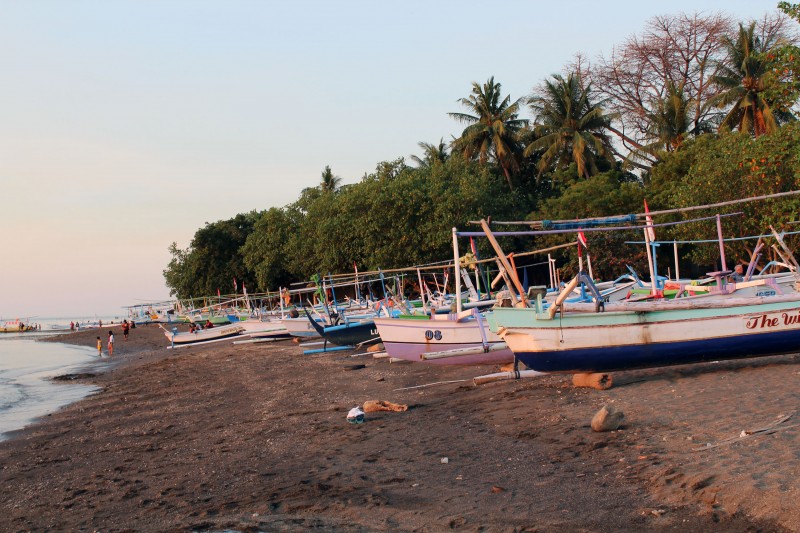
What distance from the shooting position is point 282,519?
770 centimetres

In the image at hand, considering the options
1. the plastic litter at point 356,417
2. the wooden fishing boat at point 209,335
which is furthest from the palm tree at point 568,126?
the plastic litter at point 356,417

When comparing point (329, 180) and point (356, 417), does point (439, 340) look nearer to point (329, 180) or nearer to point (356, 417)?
point (356, 417)

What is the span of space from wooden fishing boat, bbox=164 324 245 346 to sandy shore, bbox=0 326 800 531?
73.1 feet

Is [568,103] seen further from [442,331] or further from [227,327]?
[442,331]

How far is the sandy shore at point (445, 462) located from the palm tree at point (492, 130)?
33.9m

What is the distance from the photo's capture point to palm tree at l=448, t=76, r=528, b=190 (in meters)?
48.6

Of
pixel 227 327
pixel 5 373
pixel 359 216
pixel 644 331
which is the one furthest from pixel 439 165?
pixel 644 331

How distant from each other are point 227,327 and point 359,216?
37.9 feet

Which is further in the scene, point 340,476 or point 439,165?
point 439,165

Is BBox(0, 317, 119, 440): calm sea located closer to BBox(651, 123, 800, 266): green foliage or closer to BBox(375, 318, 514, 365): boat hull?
BBox(375, 318, 514, 365): boat hull

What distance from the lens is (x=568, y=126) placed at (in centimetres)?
4606

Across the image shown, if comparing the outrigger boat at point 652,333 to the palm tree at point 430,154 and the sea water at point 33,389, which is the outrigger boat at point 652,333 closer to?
the sea water at point 33,389

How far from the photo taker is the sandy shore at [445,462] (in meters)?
7.09

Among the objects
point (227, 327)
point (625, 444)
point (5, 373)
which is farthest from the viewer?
point (227, 327)
